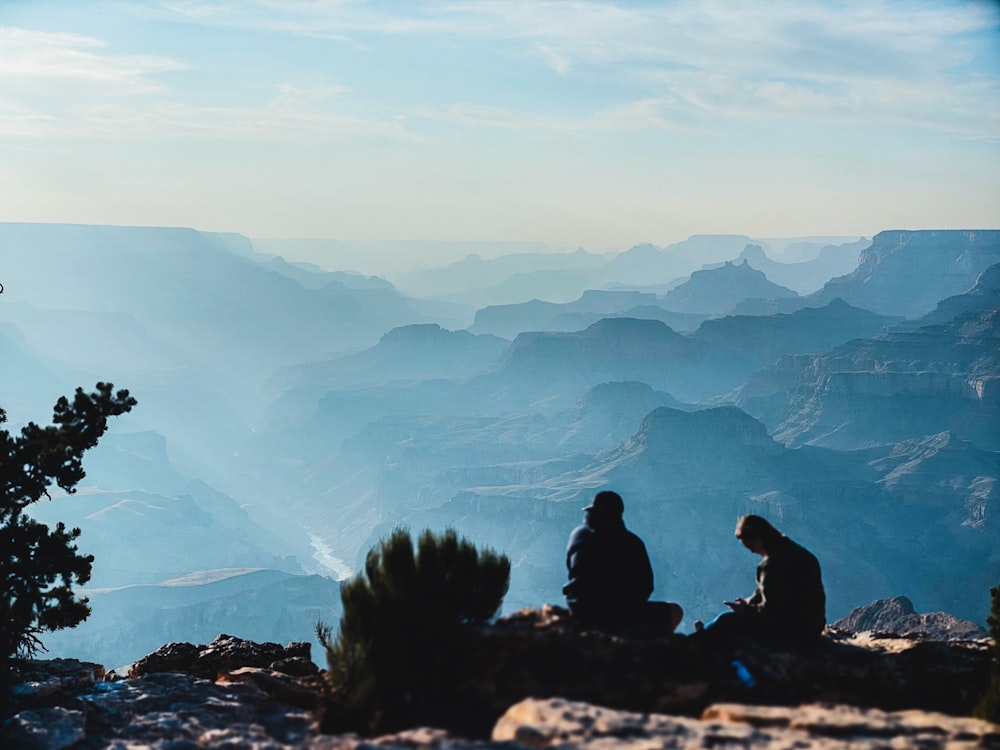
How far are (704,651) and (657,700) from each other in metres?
0.99

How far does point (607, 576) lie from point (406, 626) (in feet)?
6.06

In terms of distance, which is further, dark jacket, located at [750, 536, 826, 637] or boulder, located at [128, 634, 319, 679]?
boulder, located at [128, 634, 319, 679]

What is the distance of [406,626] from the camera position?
9.48 metres

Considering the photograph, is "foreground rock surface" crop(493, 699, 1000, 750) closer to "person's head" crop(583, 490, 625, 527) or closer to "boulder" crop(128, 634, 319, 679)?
"person's head" crop(583, 490, 625, 527)

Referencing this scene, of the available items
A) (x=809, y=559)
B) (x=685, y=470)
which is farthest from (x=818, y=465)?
(x=809, y=559)

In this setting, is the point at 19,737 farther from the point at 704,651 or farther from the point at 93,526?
the point at 93,526

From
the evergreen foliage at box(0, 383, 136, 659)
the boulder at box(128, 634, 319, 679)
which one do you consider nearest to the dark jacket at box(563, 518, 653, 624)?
the boulder at box(128, 634, 319, 679)

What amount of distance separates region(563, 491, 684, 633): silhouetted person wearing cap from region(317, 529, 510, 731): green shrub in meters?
0.99

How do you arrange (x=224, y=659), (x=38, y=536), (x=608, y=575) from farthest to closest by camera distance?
(x=224, y=659) → (x=38, y=536) → (x=608, y=575)

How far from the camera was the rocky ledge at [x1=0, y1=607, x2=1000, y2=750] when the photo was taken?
762cm

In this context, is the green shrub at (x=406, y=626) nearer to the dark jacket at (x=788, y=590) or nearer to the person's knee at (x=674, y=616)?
the person's knee at (x=674, y=616)

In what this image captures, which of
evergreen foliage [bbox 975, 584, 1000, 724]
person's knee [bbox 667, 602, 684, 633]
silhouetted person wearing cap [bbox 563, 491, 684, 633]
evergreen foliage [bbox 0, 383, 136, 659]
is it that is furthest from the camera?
evergreen foliage [bbox 0, 383, 136, 659]

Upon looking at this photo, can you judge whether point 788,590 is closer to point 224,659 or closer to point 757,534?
point 757,534

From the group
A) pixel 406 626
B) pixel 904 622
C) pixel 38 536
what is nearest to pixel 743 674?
pixel 406 626
